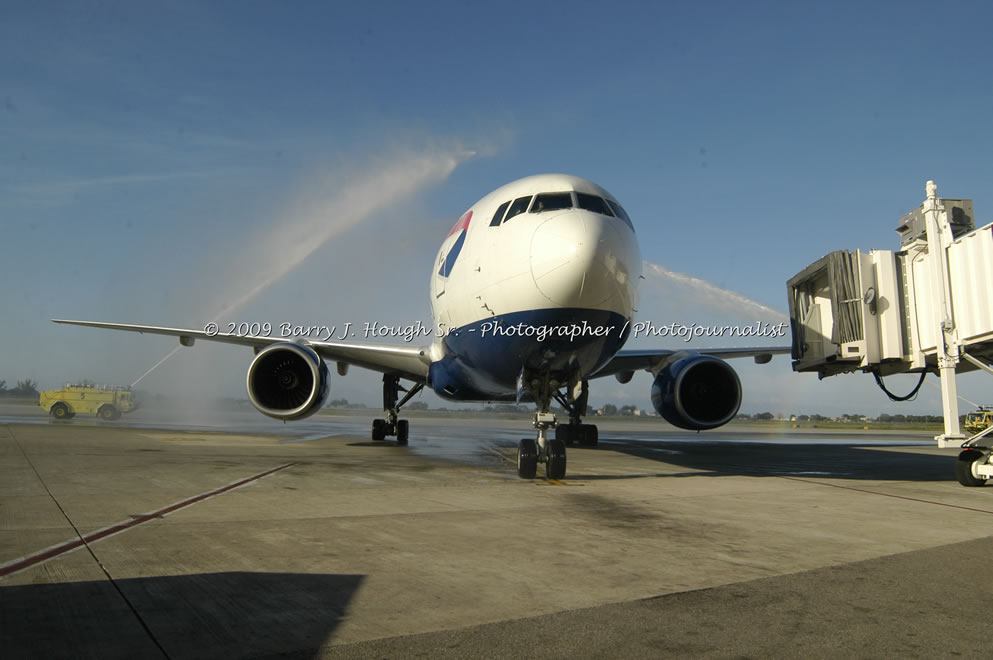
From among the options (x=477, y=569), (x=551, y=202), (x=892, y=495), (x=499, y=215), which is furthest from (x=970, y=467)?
(x=477, y=569)

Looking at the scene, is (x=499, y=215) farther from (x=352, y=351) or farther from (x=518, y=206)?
(x=352, y=351)

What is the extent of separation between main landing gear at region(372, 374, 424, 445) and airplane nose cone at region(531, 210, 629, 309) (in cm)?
→ 938

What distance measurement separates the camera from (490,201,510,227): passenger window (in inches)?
344

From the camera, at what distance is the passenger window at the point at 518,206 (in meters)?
8.46

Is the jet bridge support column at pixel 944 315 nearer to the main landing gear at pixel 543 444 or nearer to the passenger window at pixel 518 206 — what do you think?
the main landing gear at pixel 543 444

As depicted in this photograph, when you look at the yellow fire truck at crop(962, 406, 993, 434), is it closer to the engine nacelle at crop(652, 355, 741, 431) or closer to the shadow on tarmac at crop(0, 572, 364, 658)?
the engine nacelle at crop(652, 355, 741, 431)

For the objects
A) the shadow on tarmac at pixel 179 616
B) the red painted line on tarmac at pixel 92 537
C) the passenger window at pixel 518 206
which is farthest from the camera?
the passenger window at pixel 518 206

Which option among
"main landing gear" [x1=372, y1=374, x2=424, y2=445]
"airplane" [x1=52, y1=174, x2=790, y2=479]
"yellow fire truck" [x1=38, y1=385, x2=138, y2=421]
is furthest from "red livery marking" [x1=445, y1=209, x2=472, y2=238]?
"yellow fire truck" [x1=38, y1=385, x2=138, y2=421]

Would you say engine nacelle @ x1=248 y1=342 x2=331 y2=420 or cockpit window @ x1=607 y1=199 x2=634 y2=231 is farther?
engine nacelle @ x1=248 y1=342 x2=331 y2=420

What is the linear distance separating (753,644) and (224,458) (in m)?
10.0

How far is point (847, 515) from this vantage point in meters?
6.14

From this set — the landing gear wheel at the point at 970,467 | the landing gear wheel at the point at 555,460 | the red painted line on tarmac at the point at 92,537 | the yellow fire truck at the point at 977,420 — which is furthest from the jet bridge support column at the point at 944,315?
the yellow fire truck at the point at 977,420

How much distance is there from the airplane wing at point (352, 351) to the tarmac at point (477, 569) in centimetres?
623

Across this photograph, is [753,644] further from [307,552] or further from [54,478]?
[54,478]
